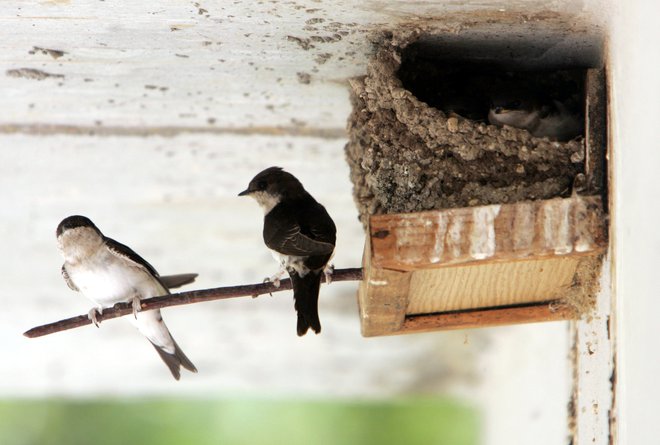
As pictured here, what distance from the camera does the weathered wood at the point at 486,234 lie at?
3.32m

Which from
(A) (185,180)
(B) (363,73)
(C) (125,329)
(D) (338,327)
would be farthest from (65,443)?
(B) (363,73)

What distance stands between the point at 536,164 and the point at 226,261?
9.04 feet

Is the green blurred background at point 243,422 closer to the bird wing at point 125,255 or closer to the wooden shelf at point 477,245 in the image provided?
the bird wing at point 125,255

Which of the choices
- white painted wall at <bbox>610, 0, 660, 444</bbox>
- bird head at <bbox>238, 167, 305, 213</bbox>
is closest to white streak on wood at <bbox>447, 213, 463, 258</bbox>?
white painted wall at <bbox>610, 0, 660, 444</bbox>

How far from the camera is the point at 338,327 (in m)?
6.64

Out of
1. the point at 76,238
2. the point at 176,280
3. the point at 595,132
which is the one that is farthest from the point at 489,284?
the point at 76,238

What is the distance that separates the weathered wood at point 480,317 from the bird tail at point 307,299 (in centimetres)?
33

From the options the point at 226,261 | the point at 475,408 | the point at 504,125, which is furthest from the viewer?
the point at 475,408

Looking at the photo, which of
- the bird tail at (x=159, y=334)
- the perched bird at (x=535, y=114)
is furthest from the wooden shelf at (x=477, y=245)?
the bird tail at (x=159, y=334)

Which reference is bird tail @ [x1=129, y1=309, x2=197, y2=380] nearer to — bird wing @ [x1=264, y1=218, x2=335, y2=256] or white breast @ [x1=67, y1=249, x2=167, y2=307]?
white breast @ [x1=67, y1=249, x2=167, y2=307]

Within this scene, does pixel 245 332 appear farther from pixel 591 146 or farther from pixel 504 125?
pixel 591 146

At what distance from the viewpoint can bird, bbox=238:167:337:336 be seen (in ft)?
12.6

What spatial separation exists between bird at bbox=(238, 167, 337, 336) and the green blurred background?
10.6 feet

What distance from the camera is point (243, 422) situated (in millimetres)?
7570
